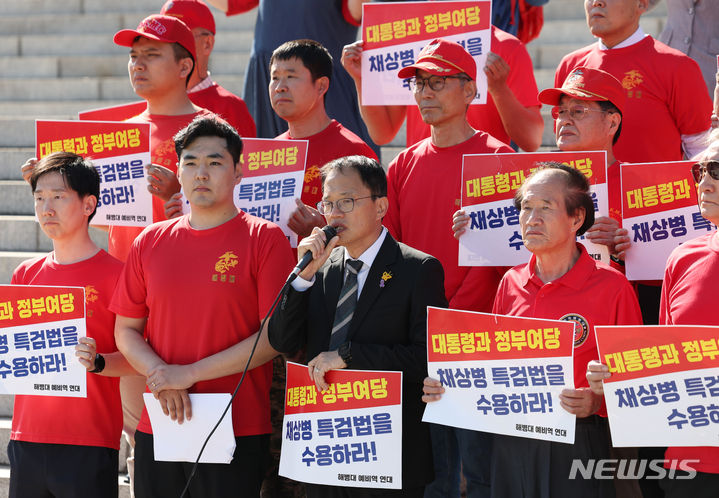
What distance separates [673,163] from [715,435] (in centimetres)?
132

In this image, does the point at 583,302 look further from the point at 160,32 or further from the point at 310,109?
the point at 160,32

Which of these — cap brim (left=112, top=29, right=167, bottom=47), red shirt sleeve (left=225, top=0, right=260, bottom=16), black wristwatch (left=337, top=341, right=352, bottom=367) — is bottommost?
black wristwatch (left=337, top=341, right=352, bottom=367)

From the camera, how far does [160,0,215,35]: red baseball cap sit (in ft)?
20.9

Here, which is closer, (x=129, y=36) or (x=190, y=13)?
(x=129, y=36)

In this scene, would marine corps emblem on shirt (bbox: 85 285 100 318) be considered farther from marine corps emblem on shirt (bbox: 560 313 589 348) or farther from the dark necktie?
marine corps emblem on shirt (bbox: 560 313 589 348)

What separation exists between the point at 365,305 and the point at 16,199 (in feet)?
14.6

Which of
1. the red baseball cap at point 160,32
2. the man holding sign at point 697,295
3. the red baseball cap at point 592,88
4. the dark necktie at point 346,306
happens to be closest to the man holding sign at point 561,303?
the man holding sign at point 697,295

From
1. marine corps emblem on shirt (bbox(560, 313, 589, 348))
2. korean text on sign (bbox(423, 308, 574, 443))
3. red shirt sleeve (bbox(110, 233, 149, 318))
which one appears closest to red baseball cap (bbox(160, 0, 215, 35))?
red shirt sleeve (bbox(110, 233, 149, 318))

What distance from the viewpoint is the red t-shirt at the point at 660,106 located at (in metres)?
5.07

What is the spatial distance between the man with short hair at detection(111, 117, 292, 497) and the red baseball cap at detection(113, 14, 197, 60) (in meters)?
1.42

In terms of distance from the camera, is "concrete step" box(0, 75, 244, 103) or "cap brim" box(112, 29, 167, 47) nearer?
"cap brim" box(112, 29, 167, 47)

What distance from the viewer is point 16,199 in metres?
7.59

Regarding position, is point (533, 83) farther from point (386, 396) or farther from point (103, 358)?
point (103, 358)

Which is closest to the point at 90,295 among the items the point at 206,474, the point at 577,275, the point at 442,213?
the point at 206,474
